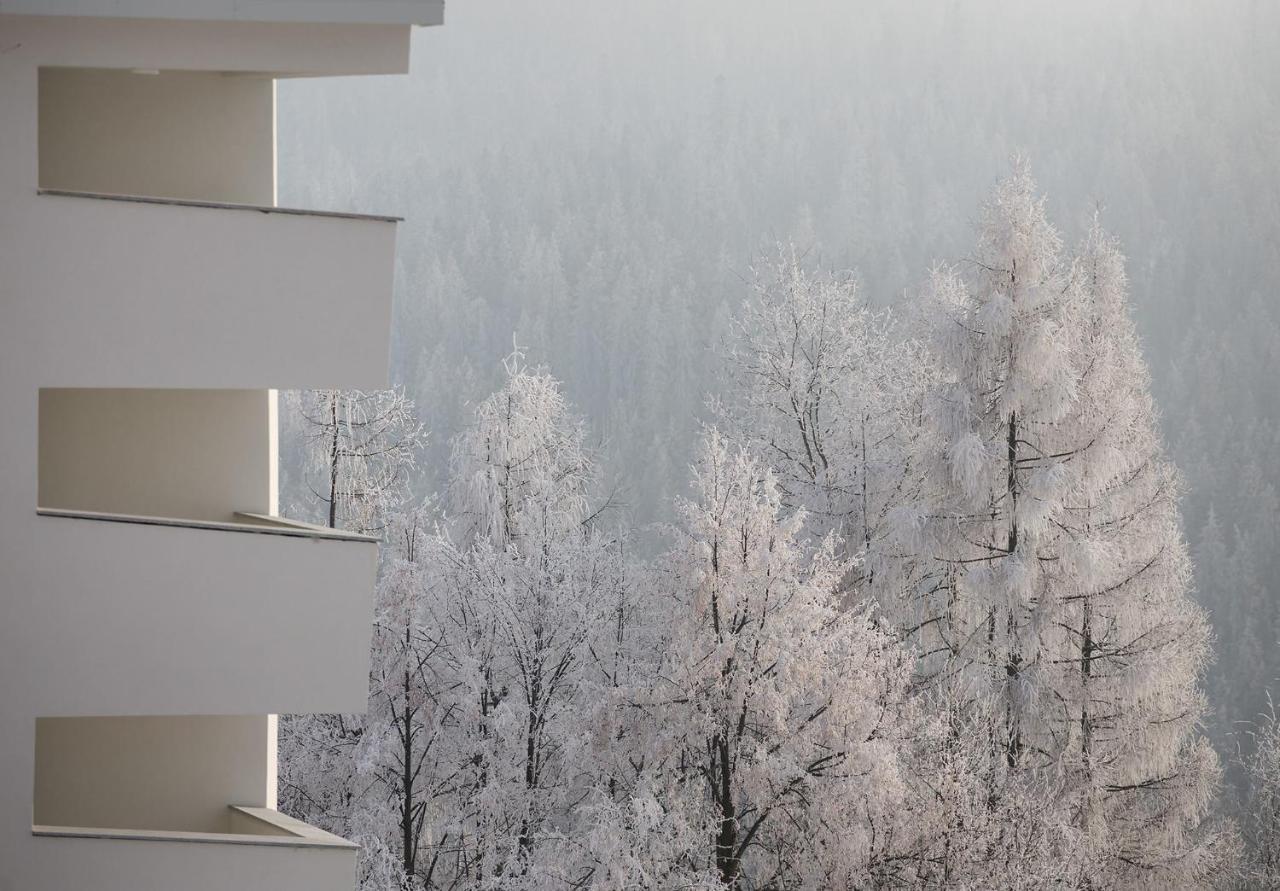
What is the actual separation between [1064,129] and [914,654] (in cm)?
6117

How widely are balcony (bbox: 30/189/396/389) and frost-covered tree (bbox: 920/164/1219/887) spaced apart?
12287 mm

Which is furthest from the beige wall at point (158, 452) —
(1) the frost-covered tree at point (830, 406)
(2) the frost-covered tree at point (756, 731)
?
(1) the frost-covered tree at point (830, 406)

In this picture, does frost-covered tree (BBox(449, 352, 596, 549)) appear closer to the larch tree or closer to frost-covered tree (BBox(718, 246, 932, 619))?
the larch tree

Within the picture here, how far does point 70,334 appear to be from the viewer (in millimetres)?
6371

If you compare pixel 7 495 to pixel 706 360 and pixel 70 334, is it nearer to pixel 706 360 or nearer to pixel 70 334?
pixel 70 334

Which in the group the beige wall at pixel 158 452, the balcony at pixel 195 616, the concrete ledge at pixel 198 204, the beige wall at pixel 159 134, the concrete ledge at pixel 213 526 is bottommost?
the balcony at pixel 195 616

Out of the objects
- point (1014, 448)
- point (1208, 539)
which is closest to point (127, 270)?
point (1014, 448)

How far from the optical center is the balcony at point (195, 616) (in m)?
6.32

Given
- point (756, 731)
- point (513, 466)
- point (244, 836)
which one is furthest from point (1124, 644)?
point (244, 836)

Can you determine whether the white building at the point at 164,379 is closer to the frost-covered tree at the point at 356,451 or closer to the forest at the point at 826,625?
the forest at the point at 826,625

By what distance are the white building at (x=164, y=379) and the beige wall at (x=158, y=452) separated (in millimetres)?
124

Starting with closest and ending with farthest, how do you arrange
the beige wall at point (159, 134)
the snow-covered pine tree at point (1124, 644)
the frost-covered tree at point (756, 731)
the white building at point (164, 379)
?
the white building at point (164, 379) < the beige wall at point (159, 134) < the frost-covered tree at point (756, 731) < the snow-covered pine tree at point (1124, 644)

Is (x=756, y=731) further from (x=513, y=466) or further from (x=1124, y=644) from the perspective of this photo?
(x=513, y=466)

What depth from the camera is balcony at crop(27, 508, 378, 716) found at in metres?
6.32
